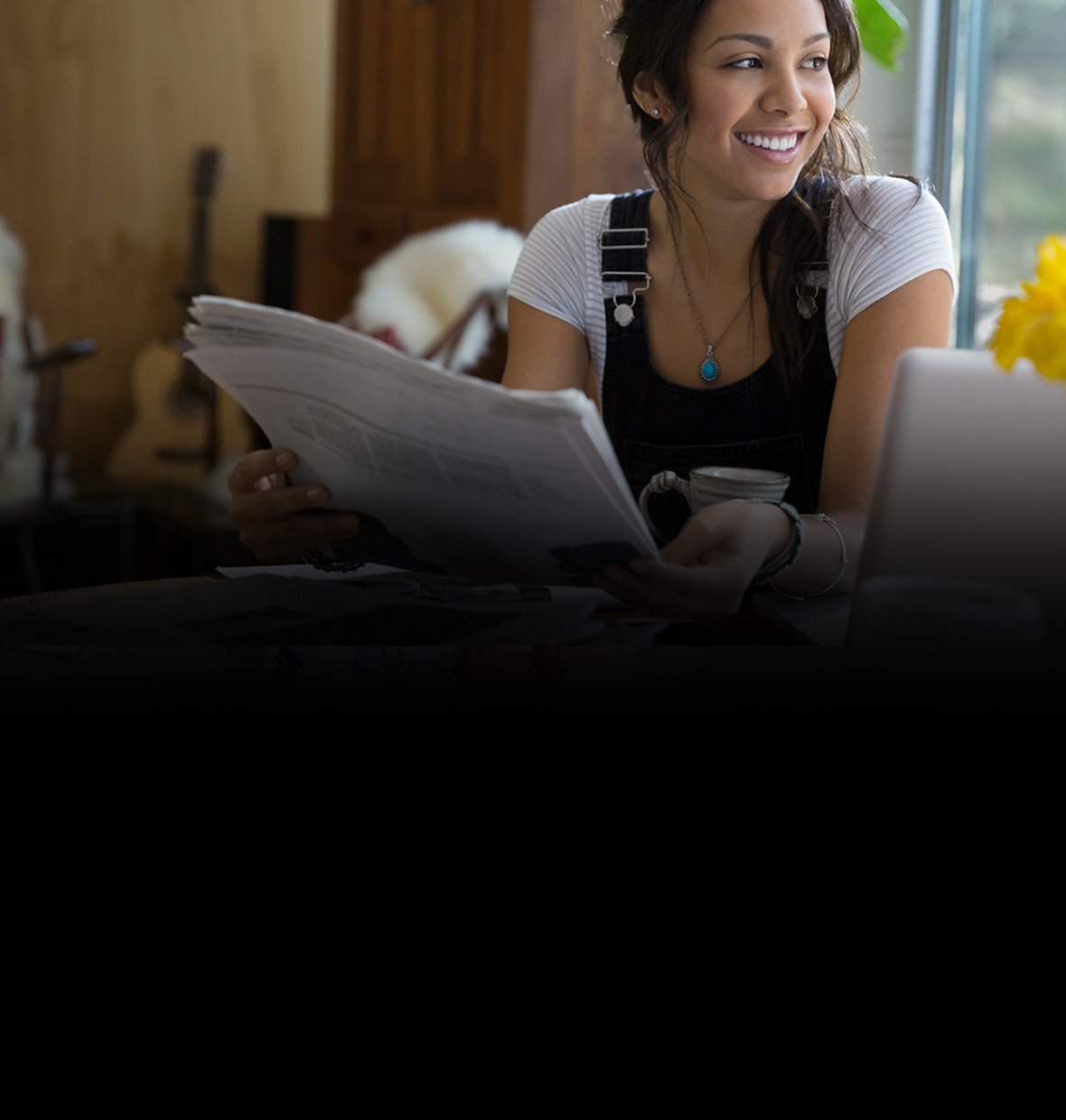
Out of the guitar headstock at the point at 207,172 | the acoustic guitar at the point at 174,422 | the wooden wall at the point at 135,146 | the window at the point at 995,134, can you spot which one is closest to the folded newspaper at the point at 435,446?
the window at the point at 995,134

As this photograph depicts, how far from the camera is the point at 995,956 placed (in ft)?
2.09

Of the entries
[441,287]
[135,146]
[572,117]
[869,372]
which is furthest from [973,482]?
[135,146]

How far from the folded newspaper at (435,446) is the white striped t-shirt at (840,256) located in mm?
585

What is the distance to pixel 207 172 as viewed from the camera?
3.90 m

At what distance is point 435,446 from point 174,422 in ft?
10.7

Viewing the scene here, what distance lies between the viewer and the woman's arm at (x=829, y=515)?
76 cm

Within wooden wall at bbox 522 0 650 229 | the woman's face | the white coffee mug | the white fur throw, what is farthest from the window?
the white coffee mug

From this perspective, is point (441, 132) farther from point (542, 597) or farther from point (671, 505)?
point (542, 597)

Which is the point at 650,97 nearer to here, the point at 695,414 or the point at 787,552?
the point at 695,414

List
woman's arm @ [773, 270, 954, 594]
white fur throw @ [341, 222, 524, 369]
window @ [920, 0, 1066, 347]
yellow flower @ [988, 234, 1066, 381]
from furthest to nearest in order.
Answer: window @ [920, 0, 1066, 347]
white fur throw @ [341, 222, 524, 369]
woman's arm @ [773, 270, 954, 594]
yellow flower @ [988, 234, 1066, 381]

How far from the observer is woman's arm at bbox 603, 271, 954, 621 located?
0.76 meters

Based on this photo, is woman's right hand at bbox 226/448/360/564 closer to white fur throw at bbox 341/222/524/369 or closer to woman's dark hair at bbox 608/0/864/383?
woman's dark hair at bbox 608/0/864/383

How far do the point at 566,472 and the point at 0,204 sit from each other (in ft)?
12.4

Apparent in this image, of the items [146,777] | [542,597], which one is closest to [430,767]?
[146,777]
